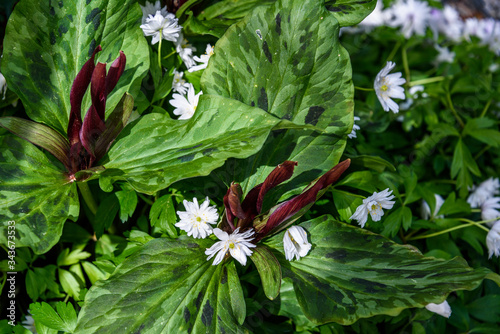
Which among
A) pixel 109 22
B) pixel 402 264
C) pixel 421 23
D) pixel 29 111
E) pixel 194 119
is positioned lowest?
pixel 402 264

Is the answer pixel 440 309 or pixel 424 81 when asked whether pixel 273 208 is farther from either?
pixel 424 81

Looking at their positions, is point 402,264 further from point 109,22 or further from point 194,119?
point 109,22

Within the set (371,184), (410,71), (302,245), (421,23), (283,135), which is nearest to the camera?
(302,245)

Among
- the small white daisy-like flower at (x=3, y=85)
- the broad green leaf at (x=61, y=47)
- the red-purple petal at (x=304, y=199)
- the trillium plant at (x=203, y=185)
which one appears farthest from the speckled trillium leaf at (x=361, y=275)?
the small white daisy-like flower at (x=3, y=85)

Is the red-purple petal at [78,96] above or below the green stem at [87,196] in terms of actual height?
above

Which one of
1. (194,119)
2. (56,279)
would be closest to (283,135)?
(194,119)

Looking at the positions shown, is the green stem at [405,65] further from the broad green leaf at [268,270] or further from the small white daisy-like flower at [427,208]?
the broad green leaf at [268,270]
